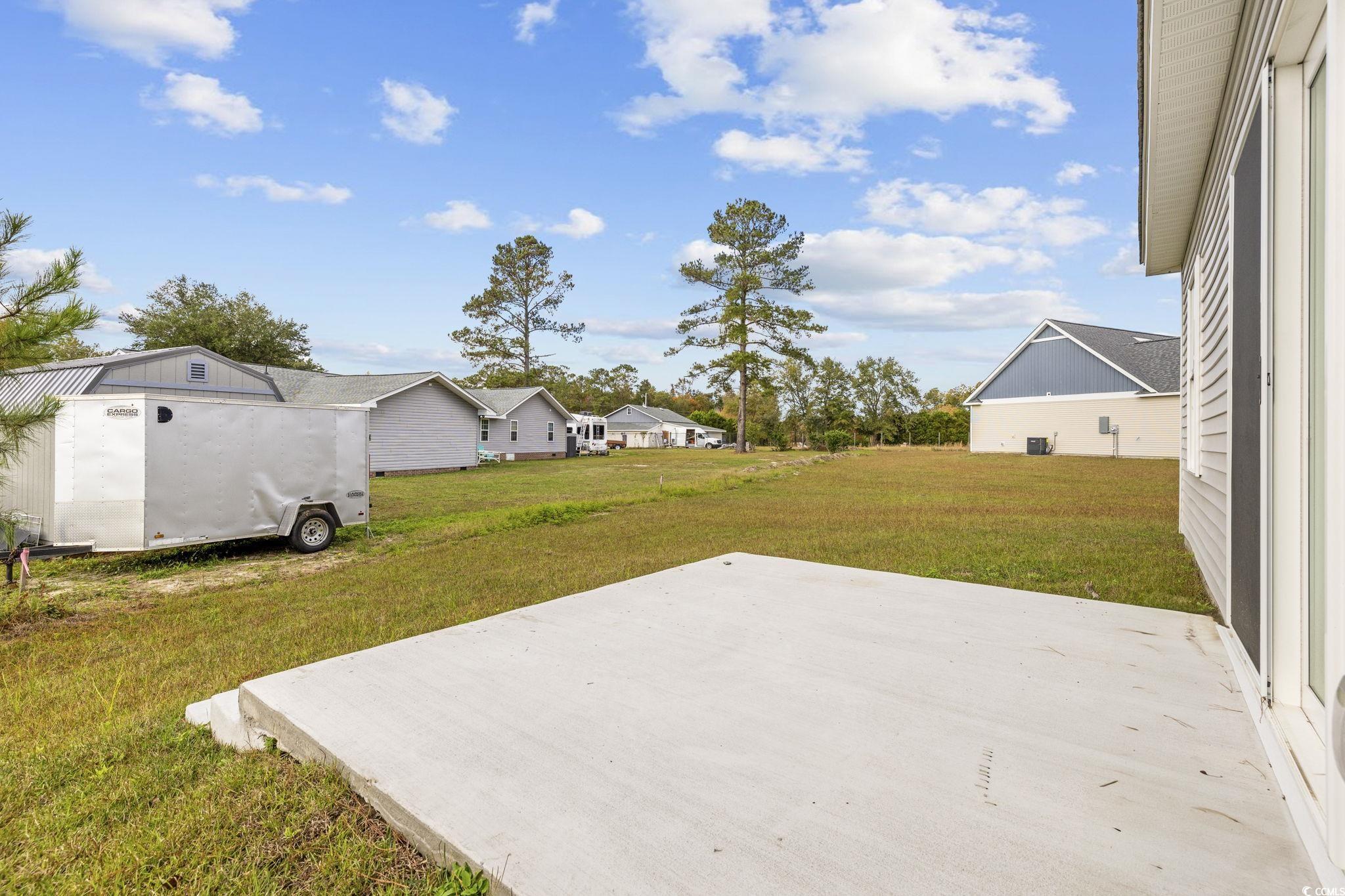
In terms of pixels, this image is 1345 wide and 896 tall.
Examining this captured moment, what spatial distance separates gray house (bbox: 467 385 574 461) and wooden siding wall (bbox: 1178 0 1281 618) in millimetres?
24039

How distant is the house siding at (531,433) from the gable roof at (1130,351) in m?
22.8

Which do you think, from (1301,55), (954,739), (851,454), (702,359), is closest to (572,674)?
(954,739)

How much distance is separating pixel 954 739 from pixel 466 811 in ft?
4.78

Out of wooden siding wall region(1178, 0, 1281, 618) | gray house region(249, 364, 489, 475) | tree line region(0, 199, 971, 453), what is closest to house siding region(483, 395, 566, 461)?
gray house region(249, 364, 489, 475)

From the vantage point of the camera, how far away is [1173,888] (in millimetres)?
1242

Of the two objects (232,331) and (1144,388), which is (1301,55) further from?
(232,331)

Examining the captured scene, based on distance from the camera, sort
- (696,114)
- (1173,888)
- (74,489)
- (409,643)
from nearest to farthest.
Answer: (1173,888) < (409,643) < (74,489) < (696,114)

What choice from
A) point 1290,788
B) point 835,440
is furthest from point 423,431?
point 835,440

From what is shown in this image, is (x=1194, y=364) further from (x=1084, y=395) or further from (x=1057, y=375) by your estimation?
(x=1057, y=375)

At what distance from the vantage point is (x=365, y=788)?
5.71 feet

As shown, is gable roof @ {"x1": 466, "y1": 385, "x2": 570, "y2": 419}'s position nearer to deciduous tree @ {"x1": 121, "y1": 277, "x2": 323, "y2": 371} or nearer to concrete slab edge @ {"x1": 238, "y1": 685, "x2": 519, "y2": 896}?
deciduous tree @ {"x1": 121, "y1": 277, "x2": 323, "y2": 371}

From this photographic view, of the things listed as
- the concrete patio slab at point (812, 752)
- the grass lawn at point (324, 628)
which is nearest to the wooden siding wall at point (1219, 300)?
the grass lawn at point (324, 628)

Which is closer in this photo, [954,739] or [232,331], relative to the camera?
[954,739]

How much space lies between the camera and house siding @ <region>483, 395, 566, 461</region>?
28031mm
